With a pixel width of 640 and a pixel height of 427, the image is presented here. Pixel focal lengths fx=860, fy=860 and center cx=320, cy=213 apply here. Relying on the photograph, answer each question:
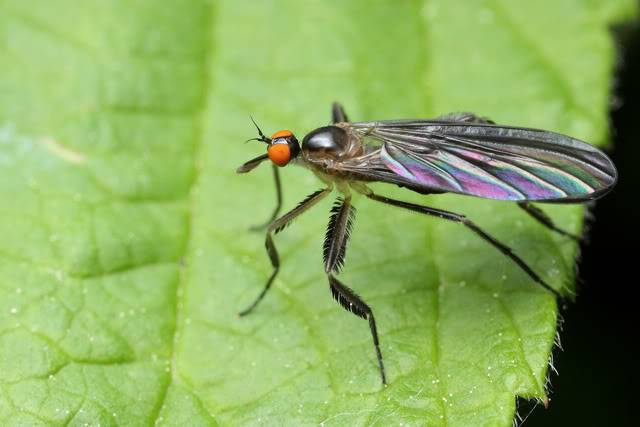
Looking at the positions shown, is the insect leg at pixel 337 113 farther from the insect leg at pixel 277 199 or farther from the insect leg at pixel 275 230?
the insect leg at pixel 275 230

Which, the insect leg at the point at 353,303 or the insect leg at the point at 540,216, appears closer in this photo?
the insect leg at the point at 353,303

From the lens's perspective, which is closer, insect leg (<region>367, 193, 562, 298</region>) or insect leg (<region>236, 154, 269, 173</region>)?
insect leg (<region>367, 193, 562, 298</region>)

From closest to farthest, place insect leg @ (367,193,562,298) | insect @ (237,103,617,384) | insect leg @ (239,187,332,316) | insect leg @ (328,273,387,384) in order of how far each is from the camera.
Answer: insect @ (237,103,617,384), insect leg @ (328,273,387,384), insect leg @ (367,193,562,298), insect leg @ (239,187,332,316)

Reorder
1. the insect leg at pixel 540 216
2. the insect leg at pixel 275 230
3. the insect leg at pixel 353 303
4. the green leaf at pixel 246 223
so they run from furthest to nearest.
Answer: the insect leg at pixel 540 216 < the insect leg at pixel 275 230 < the insect leg at pixel 353 303 < the green leaf at pixel 246 223

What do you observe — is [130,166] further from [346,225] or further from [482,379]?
[482,379]

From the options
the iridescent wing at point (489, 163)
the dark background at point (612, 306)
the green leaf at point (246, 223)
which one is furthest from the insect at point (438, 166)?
the dark background at point (612, 306)

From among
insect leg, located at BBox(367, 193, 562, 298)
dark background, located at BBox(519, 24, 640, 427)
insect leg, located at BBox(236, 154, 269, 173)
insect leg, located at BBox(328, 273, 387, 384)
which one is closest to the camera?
insect leg, located at BBox(328, 273, 387, 384)

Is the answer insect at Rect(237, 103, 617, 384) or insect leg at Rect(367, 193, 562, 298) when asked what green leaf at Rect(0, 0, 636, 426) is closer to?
insect leg at Rect(367, 193, 562, 298)

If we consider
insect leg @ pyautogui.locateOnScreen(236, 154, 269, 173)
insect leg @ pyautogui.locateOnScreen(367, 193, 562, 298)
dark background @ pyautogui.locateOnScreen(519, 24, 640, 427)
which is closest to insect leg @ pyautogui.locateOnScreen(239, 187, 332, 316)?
insect leg @ pyautogui.locateOnScreen(236, 154, 269, 173)
